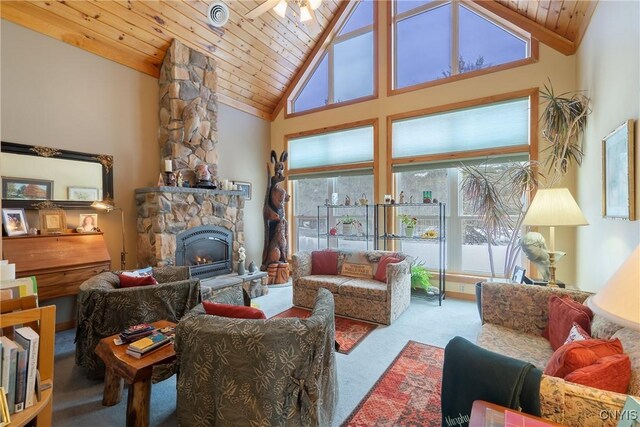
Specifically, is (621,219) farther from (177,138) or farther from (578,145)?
(177,138)

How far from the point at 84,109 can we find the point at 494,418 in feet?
16.1

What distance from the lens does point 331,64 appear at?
582cm

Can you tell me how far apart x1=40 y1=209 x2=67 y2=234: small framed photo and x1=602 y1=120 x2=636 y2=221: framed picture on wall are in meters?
5.17

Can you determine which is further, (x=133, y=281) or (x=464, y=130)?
(x=464, y=130)

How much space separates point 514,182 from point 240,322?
3608mm

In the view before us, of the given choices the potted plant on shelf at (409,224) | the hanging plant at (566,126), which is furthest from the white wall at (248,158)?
the hanging plant at (566,126)

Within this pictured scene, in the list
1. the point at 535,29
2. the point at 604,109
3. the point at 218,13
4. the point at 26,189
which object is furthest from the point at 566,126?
the point at 26,189

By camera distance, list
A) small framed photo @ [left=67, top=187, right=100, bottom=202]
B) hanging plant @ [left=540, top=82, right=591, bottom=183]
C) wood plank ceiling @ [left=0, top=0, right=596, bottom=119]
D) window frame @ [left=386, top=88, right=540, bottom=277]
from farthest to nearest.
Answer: window frame @ [left=386, top=88, right=540, bottom=277], small framed photo @ [left=67, top=187, right=100, bottom=202], wood plank ceiling @ [left=0, top=0, right=596, bottom=119], hanging plant @ [left=540, top=82, right=591, bottom=183]

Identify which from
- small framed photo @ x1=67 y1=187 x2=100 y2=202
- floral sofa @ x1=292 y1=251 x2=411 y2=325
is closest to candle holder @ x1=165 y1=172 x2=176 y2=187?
small framed photo @ x1=67 y1=187 x2=100 y2=202

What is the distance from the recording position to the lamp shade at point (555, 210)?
241 cm

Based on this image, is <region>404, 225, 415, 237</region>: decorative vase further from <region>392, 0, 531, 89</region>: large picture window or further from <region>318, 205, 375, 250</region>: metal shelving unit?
<region>392, 0, 531, 89</region>: large picture window

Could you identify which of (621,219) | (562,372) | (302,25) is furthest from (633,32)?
(302,25)

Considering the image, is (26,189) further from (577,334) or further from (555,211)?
(555,211)

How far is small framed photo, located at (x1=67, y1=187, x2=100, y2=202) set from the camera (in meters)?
3.52
